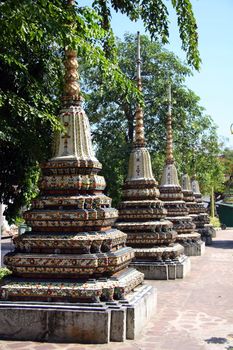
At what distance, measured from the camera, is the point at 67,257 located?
728cm

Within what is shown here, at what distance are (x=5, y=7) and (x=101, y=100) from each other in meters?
19.6

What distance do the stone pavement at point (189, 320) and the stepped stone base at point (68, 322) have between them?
0.50ft

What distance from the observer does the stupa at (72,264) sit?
680 cm

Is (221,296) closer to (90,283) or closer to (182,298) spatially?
(182,298)

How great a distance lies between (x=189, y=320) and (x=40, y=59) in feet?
21.6

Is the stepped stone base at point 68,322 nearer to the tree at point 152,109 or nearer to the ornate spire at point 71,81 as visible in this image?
the ornate spire at point 71,81

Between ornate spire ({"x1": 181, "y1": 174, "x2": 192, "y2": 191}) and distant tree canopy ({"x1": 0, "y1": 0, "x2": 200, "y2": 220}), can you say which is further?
ornate spire ({"x1": 181, "y1": 174, "x2": 192, "y2": 191})

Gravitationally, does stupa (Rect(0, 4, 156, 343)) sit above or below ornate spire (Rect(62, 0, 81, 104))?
below

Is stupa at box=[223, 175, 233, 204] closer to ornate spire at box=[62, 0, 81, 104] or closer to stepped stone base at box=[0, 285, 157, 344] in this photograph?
ornate spire at box=[62, 0, 81, 104]

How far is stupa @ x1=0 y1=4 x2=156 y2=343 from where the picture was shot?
6.80 meters

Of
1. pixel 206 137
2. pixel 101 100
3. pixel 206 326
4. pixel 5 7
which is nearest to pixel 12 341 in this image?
pixel 206 326

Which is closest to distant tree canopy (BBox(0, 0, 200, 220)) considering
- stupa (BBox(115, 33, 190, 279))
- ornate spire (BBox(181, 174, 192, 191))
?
stupa (BBox(115, 33, 190, 279))

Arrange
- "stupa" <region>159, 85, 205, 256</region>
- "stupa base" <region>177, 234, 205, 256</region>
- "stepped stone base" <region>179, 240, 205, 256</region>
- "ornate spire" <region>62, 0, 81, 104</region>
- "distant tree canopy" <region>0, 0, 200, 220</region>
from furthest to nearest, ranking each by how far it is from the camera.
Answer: "stepped stone base" <region>179, 240, 205, 256</region> → "stupa base" <region>177, 234, 205, 256</region> → "stupa" <region>159, 85, 205, 256</region> → "ornate spire" <region>62, 0, 81, 104</region> → "distant tree canopy" <region>0, 0, 200, 220</region>

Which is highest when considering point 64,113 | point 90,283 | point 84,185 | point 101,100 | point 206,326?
point 101,100
